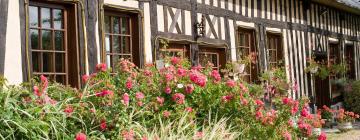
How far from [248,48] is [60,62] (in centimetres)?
470

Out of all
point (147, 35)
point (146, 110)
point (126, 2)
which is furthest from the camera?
point (147, 35)

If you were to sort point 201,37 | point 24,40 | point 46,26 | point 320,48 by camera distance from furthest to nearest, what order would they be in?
point 320,48 → point 201,37 → point 46,26 → point 24,40

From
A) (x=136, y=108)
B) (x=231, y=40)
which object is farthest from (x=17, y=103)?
(x=231, y=40)

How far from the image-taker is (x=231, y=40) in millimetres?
9008

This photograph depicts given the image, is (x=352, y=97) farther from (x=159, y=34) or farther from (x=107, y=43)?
(x=107, y=43)

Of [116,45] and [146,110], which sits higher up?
[116,45]

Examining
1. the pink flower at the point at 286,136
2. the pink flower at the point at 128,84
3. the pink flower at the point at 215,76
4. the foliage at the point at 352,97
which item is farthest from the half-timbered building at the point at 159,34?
the pink flower at the point at 286,136

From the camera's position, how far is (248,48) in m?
9.82

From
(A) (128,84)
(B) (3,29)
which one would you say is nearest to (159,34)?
(B) (3,29)

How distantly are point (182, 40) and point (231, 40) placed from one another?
151 centimetres

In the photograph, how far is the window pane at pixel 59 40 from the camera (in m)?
5.84

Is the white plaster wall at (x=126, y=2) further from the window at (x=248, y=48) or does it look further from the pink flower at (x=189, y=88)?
the window at (x=248, y=48)

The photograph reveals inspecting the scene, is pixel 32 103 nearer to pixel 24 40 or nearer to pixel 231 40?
pixel 24 40

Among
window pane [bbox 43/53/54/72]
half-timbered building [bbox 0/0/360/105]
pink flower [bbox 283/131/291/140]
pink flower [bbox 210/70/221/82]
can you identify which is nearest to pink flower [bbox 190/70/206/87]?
pink flower [bbox 210/70/221/82]
